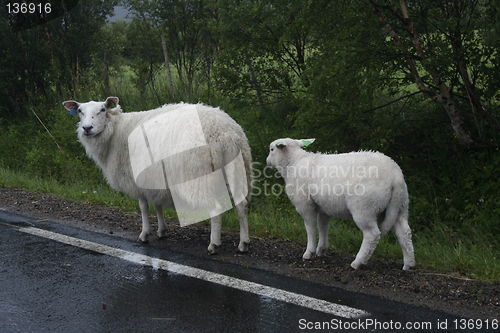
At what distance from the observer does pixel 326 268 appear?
14.9 ft

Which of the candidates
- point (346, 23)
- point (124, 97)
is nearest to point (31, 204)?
point (346, 23)

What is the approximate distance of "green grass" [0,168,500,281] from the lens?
441 cm

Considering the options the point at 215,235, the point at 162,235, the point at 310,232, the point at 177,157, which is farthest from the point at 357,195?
the point at 162,235

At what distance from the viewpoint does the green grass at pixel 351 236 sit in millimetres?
4413

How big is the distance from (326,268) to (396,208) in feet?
2.77

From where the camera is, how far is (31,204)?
25.7 feet

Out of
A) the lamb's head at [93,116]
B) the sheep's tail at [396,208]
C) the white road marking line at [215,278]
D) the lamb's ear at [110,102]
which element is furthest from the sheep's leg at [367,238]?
the lamb's ear at [110,102]

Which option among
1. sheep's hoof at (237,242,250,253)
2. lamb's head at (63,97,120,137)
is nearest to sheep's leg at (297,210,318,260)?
sheep's hoof at (237,242,250,253)

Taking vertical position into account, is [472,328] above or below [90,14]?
below

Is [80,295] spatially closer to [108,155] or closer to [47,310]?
[47,310]

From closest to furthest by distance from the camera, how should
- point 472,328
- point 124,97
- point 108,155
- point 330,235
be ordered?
point 472,328 < point 330,235 < point 108,155 < point 124,97

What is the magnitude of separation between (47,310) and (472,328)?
308 centimetres

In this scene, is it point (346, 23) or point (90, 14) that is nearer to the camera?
point (346, 23)

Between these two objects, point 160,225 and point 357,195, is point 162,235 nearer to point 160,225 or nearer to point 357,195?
point 160,225
